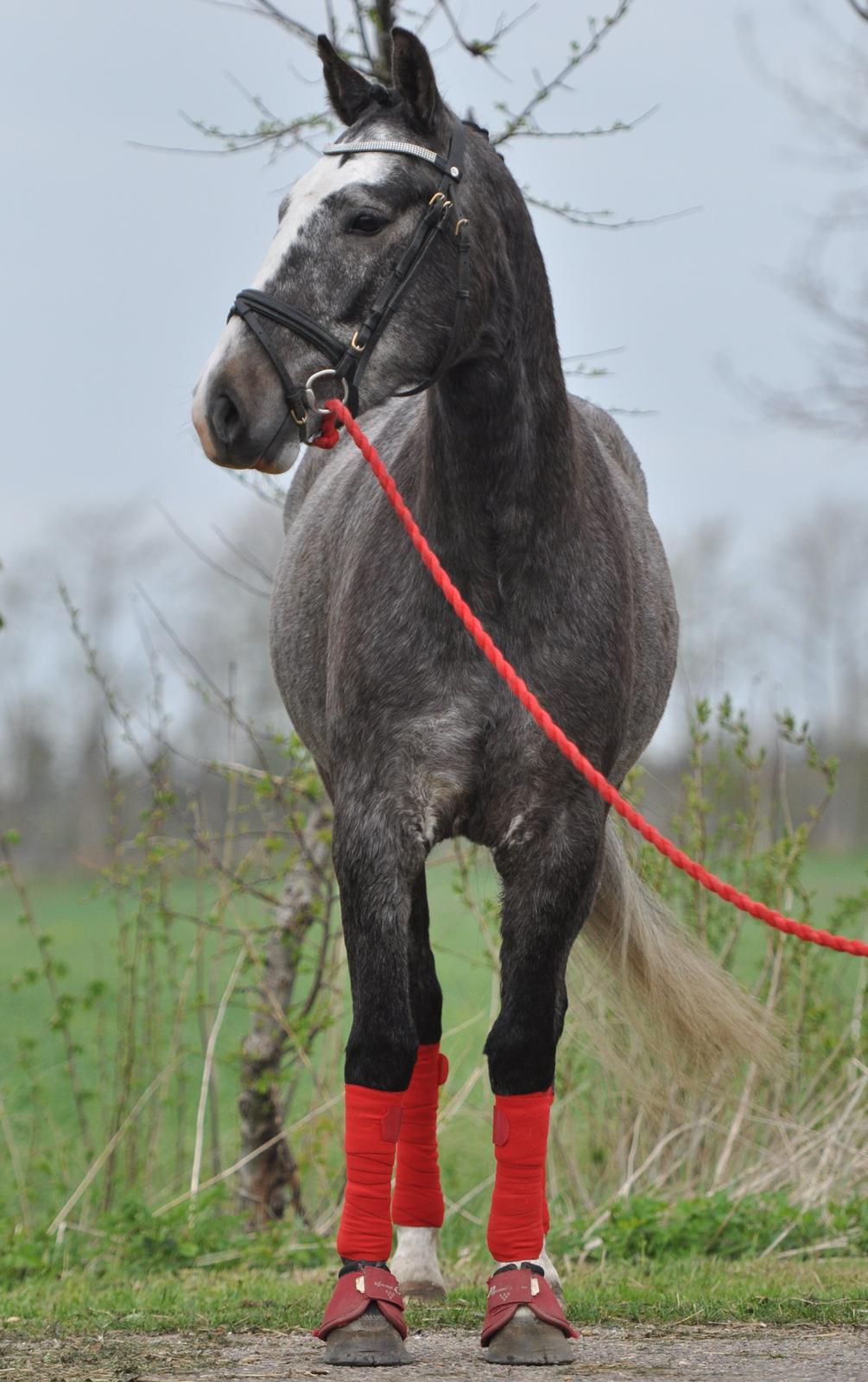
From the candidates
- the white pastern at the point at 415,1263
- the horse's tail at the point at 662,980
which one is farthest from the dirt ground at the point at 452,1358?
the horse's tail at the point at 662,980

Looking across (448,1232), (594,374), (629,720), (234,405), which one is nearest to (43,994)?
(448,1232)

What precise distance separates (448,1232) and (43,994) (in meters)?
7.65

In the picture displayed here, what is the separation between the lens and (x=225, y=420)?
8.93 ft

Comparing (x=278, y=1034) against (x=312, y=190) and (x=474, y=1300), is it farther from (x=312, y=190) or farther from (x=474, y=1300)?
(x=312, y=190)

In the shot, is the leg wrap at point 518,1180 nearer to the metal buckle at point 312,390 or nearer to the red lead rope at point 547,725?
the red lead rope at point 547,725

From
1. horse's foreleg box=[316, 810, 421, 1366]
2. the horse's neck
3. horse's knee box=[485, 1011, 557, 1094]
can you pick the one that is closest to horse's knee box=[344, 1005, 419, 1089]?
horse's foreleg box=[316, 810, 421, 1366]

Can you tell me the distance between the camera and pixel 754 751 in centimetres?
631

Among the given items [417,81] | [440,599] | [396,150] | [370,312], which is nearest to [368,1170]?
[440,599]

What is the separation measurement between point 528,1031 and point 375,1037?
344 mm

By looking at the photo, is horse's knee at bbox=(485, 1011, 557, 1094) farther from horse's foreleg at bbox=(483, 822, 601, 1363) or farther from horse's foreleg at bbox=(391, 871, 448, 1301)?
horse's foreleg at bbox=(391, 871, 448, 1301)

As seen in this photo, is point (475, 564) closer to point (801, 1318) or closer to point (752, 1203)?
point (801, 1318)

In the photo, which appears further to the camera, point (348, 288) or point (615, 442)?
point (615, 442)

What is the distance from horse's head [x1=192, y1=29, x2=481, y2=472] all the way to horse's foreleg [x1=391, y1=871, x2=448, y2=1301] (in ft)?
4.46

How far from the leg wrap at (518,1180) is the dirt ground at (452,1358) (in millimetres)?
238
